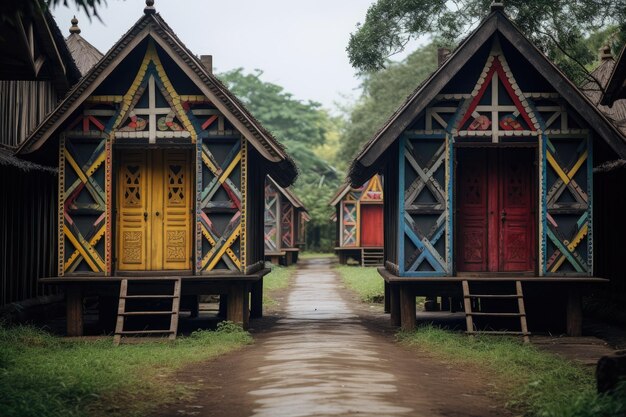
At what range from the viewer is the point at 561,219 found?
15.9 meters

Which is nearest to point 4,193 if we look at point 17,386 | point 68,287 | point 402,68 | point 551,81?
point 68,287

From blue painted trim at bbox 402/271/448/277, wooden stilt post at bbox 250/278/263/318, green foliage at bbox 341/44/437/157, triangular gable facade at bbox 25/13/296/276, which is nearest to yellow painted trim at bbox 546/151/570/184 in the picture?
blue painted trim at bbox 402/271/448/277

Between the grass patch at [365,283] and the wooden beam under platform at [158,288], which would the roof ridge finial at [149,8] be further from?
the grass patch at [365,283]

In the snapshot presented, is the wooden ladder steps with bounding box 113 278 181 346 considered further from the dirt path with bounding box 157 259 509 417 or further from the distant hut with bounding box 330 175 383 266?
the distant hut with bounding box 330 175 383 266

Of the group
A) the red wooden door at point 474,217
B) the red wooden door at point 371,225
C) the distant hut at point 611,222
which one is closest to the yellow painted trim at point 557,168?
the red wooden door at point 474,217

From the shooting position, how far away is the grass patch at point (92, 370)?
Answer: 29.4 ft

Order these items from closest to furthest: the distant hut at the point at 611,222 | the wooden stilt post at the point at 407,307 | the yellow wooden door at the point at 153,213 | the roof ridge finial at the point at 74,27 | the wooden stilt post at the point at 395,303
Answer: the wooden stilt post at the point at 407,307 < the yellow wooden door at the point at 153,213 < the wooden stilt post at the point at 395,303 < the distant hut at the point at 611,222 < the roof ridge finial at the point at 74,27

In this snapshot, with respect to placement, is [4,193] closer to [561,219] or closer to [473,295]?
[473,295]

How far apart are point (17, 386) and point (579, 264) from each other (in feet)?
34.1

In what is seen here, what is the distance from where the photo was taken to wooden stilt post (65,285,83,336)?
50.9ft

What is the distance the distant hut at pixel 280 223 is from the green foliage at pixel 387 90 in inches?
527

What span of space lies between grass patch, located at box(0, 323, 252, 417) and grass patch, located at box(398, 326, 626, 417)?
11.5 ft

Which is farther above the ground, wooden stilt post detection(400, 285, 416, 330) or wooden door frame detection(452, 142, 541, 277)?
wooden door frame detection(452, 142, 541, 277)

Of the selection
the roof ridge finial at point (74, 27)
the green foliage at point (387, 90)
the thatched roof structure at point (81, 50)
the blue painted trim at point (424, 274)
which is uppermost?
the green foliage at point (387, 90)
